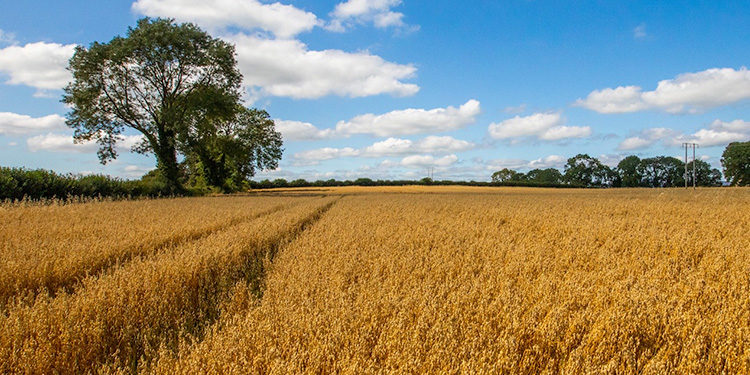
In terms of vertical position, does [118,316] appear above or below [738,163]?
below

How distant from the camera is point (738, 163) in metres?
79.6

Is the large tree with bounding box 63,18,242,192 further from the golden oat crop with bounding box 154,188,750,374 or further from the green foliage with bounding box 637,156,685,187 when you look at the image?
the green foliage with bounding box 637,156,685,187

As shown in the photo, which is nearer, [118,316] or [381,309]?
[381,309]

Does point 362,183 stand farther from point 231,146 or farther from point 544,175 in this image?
point 544,175

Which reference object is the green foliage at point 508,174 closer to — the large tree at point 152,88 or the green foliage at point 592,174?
the green foliage at point 592,174

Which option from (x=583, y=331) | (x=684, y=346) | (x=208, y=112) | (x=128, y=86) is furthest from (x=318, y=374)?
(x=128, y=86)

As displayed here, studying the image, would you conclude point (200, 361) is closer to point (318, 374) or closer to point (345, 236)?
point (318, 374)

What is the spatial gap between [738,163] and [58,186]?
10723 centimetres

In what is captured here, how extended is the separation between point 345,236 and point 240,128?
4443 centimetres

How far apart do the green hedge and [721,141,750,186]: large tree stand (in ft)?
334

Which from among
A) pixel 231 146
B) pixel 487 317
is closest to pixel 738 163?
pixel 231 146

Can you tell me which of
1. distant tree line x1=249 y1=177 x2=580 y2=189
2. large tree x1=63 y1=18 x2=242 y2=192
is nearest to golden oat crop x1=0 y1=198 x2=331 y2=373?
large tree x1=63 y1=18 x2=242 y2=192

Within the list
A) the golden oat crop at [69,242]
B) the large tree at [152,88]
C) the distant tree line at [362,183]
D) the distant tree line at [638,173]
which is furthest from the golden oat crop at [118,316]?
the distant tree line at [638,173]

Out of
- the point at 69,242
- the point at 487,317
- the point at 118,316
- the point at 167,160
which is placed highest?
the point at 167,160
